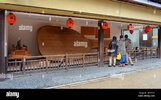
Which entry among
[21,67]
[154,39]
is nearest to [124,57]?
[21,67]

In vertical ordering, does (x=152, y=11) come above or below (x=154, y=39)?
above

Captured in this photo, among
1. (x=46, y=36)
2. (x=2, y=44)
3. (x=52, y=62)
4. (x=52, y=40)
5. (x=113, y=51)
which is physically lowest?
(x=52, y=62)

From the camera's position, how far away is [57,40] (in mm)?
11453

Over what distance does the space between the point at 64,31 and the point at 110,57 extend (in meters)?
2.79

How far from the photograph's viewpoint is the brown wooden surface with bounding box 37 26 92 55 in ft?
35.6

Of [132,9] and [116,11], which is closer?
[116,11]

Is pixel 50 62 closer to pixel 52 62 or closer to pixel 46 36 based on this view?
pixel 52 62

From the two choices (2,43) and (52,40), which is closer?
(2,43)

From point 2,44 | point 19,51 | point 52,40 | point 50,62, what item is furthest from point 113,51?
point 2,44

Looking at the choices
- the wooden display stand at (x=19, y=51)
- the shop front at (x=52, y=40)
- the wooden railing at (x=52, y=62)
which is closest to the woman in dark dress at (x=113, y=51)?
the shop front at (x=52, y=40)

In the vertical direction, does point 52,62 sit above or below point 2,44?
below
